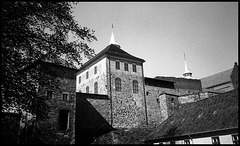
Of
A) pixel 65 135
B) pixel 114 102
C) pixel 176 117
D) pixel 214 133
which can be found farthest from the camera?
pixel 114 102

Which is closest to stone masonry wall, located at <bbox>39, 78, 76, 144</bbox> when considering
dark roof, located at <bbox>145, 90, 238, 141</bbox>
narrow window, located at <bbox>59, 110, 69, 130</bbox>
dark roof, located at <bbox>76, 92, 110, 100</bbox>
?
narrow window, located at <bbox>59, 110, 69, 130</bbox>

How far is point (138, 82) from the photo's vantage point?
29.6m

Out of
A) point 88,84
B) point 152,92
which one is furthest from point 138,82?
point 88,84

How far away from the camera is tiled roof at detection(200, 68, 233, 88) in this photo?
4783 centimetres

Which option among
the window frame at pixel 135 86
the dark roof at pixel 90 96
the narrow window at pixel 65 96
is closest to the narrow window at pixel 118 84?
the dark roof at pixel 90 96

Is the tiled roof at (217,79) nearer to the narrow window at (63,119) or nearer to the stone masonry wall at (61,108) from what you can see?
the stone masonry wall at (61,108)

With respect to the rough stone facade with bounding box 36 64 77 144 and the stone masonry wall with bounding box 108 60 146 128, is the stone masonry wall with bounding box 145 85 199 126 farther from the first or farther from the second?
the rough stone facade with bounding box 36 64 77 144

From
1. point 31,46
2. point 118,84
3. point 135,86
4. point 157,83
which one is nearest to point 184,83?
point 157,83

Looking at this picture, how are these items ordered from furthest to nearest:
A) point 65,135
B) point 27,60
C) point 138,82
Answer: point 138,82 < point 65,135 < point 27,60

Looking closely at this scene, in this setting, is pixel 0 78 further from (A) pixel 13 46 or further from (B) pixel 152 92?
(B) pixel 152 92

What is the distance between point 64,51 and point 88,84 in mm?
20056

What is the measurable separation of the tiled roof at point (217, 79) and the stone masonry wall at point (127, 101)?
27609 millimetres

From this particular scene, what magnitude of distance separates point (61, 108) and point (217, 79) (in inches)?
1679

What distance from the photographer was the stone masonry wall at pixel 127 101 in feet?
85.3
